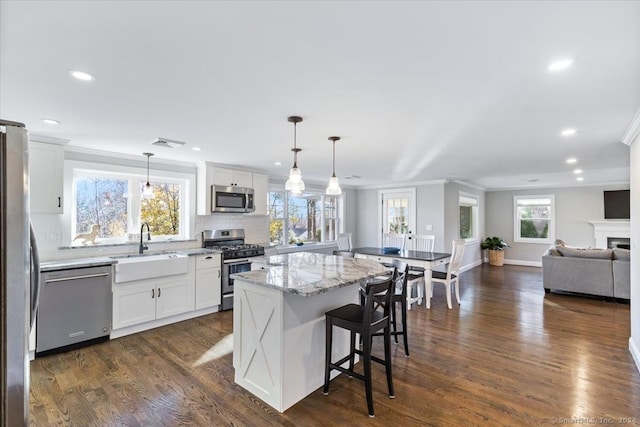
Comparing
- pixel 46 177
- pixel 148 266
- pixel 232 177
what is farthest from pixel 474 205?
pixel 46 177

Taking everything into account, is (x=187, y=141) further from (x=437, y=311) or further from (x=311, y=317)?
(x=437, y=311)

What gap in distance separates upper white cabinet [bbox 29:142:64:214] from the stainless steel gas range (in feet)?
6.49

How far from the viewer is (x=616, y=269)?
500 cm

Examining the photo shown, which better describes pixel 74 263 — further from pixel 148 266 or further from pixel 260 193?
pixel 260 193

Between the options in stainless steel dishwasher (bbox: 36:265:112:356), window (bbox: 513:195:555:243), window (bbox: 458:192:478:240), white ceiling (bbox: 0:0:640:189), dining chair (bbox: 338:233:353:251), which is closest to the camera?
white ceiling (bbox: 0:0:640:189)

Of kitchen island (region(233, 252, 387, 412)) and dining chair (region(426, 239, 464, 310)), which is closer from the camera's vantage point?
kitchen island (region(233, 252, 387, 412))

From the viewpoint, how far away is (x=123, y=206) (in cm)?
436

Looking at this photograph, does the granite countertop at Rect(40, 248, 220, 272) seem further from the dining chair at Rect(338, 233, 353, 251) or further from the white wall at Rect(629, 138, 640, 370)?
the white wall at Rect(629, 138, 640, 370)

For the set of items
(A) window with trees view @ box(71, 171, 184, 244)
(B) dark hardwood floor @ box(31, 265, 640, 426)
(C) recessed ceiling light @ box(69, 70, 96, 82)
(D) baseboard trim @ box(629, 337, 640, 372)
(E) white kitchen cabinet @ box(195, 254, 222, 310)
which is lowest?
(B) dark hardwood floor @ box(31, 265, 640, 426)

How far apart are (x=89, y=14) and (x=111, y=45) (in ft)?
0.81

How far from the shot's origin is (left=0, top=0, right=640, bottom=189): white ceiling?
136 centimetres

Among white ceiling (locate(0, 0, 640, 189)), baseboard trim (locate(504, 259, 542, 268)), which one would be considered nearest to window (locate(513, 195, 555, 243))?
baseboard trim (locate(504, 259, 542, 268))

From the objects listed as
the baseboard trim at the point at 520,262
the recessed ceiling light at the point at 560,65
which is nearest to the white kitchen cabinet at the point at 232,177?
the recessed ceiling light at the point at 560,65

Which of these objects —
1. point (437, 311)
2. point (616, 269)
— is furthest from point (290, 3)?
point (616, 269)
